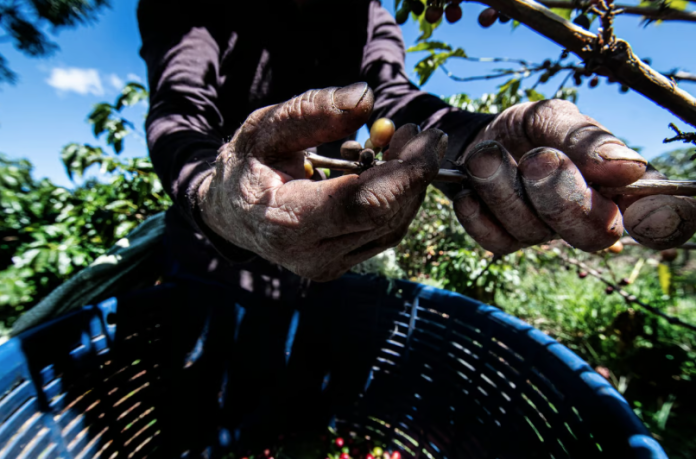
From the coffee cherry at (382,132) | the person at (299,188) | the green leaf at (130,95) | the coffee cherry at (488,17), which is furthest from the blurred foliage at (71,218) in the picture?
the coffee cherry at (488,17)

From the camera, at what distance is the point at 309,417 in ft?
6.97

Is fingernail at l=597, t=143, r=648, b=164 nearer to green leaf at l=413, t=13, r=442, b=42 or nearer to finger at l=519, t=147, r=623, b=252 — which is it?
finger at l=519, t=147, r=623, b=252

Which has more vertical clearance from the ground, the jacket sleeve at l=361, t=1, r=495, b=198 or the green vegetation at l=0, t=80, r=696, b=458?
the jacket sleeve at l=361, t=1, r=495, b=198

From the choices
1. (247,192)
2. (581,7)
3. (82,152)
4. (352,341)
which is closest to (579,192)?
(247,192)

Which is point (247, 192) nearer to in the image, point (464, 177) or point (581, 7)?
point (464, 177)

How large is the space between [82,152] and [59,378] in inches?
106

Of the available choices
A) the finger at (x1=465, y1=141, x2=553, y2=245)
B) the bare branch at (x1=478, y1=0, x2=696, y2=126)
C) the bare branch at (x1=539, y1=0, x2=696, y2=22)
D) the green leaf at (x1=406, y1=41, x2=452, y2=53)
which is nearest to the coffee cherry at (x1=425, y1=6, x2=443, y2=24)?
the green leaf at (x1=406, y1=41, x2=452, y2=53)

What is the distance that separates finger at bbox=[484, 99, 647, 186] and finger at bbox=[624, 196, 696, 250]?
3.0 inches

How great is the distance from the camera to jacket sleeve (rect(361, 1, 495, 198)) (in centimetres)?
124

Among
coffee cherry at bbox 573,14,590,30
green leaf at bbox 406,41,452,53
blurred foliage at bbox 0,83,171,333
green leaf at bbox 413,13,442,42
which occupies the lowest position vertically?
blurred foliage at bbox 0,83,171,333

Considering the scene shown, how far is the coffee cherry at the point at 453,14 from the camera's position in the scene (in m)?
1.63

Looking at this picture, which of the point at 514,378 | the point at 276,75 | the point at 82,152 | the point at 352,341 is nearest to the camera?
the point at 514,378

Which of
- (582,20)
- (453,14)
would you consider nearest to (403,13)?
(453,14)

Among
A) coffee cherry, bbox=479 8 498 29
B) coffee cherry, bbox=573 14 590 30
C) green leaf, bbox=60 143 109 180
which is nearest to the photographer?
coffee cherry, bbox=573 14 590 30
